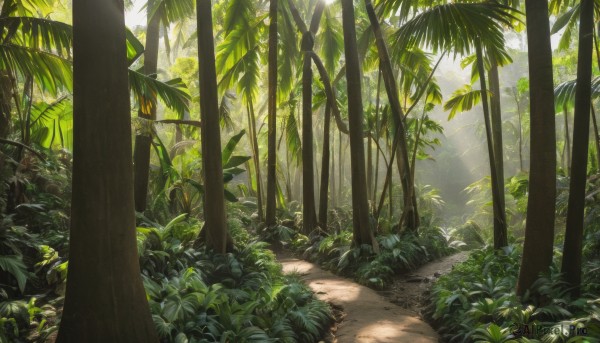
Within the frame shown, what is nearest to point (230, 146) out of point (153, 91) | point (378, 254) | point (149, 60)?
point (149, 60)

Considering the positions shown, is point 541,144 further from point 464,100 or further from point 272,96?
point 272,96

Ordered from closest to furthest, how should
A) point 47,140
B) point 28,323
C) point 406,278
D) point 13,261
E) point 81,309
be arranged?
point 81,309
point 28,323
point 13,261
point 47,140
point 406,278

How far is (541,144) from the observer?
17.2 feet

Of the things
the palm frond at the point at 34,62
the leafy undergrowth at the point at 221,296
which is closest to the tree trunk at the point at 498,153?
the leafy undergrowth at the point at 221,296

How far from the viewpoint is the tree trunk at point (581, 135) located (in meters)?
4.84

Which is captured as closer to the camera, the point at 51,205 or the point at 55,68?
the point at 55,68

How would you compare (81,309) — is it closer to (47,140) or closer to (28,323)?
(28,323)

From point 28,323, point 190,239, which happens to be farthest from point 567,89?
point 28,323

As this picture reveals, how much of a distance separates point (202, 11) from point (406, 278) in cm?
638

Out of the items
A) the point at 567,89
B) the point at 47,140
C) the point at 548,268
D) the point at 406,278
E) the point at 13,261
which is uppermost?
the point at 567,89

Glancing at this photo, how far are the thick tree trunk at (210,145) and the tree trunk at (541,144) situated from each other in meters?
4.76

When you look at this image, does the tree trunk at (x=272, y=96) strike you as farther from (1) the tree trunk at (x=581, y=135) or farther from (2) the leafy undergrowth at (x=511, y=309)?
(1) the tree trunk at (x=581, y=135)

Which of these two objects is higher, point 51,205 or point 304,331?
point 51,205

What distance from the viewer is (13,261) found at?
4.97 metres
